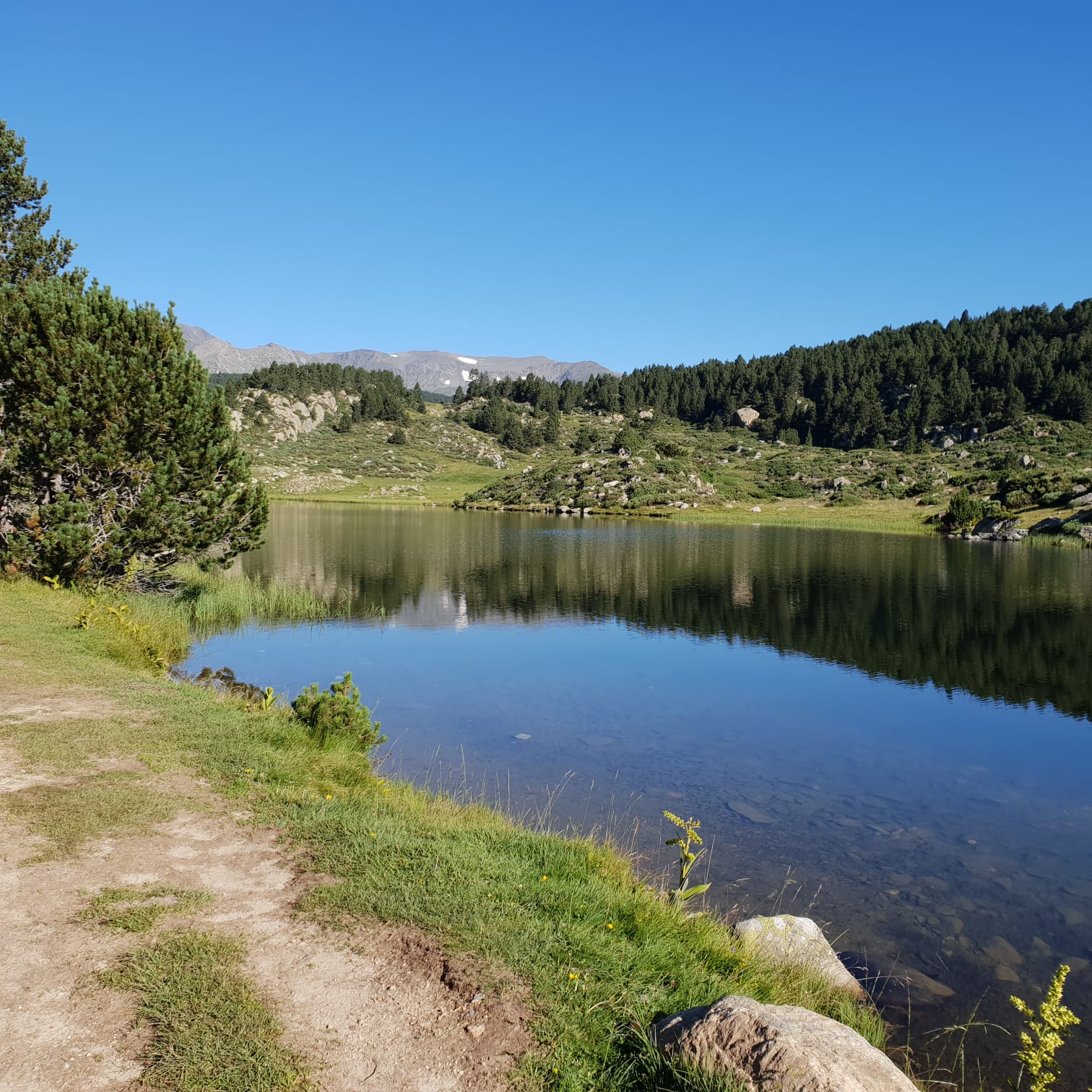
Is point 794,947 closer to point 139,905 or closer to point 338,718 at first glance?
point 139,905

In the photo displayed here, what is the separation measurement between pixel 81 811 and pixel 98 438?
53.1ft

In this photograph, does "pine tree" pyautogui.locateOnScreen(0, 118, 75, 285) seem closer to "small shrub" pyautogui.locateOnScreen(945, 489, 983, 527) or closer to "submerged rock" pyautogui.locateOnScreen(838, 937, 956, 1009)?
"submerged rock" pyautogui.locateOnScreen(838, 937, 956, 1009)

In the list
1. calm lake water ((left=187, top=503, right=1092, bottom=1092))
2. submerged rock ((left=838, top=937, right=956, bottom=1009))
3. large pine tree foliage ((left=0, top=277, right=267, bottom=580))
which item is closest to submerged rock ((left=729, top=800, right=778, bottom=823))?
calm lake water ((left=187, top=503, right=1092, bottom=1092))

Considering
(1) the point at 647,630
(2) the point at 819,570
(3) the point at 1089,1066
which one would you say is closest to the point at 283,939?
(3) the point at 1089,1066

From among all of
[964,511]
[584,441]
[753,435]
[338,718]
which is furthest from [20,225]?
[753,435]

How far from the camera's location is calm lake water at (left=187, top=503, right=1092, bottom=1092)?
31.1 feet

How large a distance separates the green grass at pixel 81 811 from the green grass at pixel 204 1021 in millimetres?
2326

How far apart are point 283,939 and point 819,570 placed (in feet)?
138

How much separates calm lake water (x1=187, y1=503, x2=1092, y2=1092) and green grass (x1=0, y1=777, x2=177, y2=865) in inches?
204

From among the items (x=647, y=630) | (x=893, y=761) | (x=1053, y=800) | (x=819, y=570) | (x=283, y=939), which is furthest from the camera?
(x=819, y=570)

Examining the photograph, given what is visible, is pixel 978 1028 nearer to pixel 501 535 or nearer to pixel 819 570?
pixel 819 570

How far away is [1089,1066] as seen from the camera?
22.5 ft

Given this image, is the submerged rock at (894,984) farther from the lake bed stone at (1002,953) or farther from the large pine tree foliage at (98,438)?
the large pine tree foliage at (98,438)

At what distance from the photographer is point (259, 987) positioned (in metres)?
5.39
